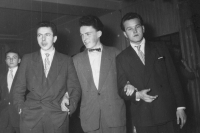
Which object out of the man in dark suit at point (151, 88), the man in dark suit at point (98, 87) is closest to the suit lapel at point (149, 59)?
the man in dark suit at point (151, 88)

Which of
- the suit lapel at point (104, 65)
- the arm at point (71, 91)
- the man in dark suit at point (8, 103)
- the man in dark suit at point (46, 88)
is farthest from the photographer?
the man in dark suit at point (8, 103)

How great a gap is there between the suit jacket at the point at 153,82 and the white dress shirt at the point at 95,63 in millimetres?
288

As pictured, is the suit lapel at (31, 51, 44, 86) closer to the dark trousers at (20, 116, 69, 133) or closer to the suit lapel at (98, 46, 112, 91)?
the dark trousers at (20, 116, 69, 133)

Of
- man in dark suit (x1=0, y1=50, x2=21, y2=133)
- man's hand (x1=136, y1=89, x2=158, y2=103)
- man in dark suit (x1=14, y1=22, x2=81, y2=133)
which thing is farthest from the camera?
man in dark suit (x1=0, y1=50, x2=21, y2=133)

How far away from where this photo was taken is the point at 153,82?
7.18 feet

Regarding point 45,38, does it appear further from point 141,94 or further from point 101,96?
point 141,94

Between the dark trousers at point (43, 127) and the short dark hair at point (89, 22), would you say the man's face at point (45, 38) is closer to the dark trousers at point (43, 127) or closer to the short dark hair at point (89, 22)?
the short dark hair at point (89, 22)

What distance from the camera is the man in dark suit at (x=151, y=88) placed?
2.10m

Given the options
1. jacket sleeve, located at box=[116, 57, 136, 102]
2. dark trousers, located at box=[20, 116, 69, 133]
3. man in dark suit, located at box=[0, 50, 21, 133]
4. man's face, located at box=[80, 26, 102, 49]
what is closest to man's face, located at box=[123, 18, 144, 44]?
jacket sleeve, located at box=[116, 57, 136, 102]

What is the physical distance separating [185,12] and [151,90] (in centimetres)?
262

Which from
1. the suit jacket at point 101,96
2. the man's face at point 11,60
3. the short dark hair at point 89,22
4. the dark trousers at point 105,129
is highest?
the short dark hair at point 89,22

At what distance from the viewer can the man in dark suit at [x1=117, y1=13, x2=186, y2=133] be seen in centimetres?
→ 210

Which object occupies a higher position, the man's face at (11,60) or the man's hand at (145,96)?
the man's face at (11,60)

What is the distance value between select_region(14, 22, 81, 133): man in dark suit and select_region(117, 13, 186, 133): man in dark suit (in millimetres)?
578
